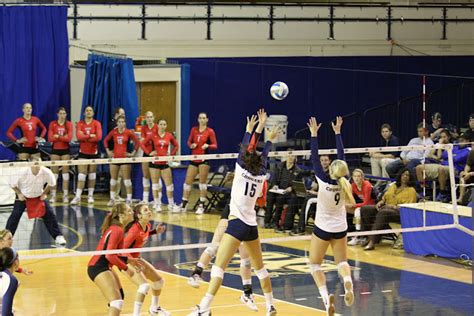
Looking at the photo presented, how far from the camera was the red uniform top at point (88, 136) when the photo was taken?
74.1 ft

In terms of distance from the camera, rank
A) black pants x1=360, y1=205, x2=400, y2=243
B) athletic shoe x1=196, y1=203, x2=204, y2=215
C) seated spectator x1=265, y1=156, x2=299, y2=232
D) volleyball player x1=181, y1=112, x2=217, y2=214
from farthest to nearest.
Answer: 1. volleyball player x1=181, y1=112, x2=217, y2=214
2. athletic shoe x1=196, y1=203, x2=204, y2=215
3. seated spectator x1=265, y1=156, x2=299, y2=232
4. black pants x1=360, y1=205, x2=400, y2=243

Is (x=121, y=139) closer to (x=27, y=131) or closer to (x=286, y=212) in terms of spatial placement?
(x=27, y=131)

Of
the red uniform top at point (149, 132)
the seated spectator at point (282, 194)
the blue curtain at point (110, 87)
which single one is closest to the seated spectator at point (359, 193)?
the seated spectator at point (282, 194)

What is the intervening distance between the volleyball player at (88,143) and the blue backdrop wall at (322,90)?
3765 mm

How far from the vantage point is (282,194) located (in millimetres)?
19672

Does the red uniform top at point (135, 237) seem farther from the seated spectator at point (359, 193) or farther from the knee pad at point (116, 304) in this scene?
the seated spectator at point (359, 193)

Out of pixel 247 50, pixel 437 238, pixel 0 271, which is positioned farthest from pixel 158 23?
pixel 0 271

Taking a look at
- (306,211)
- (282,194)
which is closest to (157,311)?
(306,211)

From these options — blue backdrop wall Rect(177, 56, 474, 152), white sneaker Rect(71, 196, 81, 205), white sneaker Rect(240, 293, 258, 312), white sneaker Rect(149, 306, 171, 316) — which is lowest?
white sneaker Rect(149, 306, 171, 316)

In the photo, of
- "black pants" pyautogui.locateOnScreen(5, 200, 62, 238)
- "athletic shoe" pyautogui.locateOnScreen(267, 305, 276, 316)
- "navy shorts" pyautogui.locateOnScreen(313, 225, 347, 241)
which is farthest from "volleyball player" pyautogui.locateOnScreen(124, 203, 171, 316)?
"black pants" pyautogui.locateOnScreen(5, 200, 62, 238)

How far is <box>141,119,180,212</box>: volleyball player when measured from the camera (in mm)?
21938

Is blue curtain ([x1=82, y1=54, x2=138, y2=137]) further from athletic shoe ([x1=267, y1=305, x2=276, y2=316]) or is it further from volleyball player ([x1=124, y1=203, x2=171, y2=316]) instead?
athletic shoe ([x1=267, y1=305, x2=276, y2=316])

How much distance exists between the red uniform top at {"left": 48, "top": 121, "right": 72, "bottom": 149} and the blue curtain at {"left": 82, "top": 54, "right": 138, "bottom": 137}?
1124mm

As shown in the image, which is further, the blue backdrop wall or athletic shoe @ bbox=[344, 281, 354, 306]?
the blue backdrop wall
